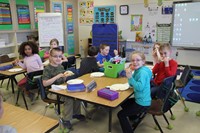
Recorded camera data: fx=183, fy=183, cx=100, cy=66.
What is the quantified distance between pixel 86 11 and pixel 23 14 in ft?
7.60

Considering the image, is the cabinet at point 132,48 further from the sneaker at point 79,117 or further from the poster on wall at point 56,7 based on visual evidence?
the sneaker at point 79,117

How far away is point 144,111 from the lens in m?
2.03

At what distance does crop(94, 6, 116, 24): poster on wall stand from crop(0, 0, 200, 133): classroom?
0.03 meters

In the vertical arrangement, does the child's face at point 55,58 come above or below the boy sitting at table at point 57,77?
above

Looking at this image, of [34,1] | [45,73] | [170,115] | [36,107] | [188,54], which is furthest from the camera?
[34,1]

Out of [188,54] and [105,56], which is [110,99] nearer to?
[105,56]

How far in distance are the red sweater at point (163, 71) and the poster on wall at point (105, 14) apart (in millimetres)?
3971

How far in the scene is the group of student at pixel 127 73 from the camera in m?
1.96

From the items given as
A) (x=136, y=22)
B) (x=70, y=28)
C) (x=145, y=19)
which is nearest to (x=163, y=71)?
(x=145, y=19)

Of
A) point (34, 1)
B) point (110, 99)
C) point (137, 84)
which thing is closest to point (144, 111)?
point (137, 84)

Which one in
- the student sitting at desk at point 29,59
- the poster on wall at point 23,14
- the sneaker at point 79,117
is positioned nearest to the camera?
the sneaker at point 79,117

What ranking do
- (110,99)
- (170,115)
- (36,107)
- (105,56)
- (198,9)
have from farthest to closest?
(198,9) < (105,56) < (36,107) < (170,115) < (110,99)

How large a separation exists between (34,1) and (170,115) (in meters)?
5.11

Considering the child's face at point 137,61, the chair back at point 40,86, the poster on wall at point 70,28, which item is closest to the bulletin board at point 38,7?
the poster on wall at point 70,28
